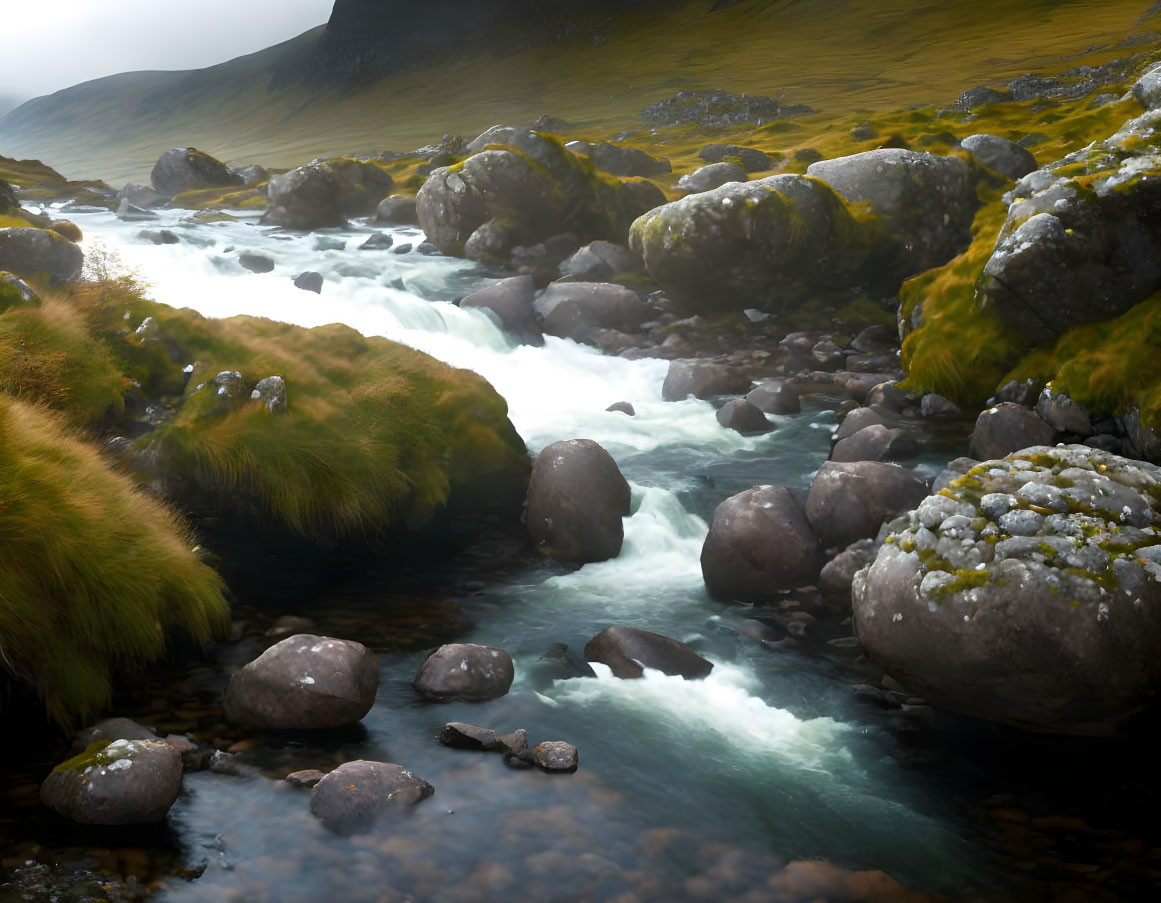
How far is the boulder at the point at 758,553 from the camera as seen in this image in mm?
13430

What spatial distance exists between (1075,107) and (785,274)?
4253 cm

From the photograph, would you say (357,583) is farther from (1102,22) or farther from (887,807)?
(1102,22)

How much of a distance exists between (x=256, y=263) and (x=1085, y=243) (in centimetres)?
2810

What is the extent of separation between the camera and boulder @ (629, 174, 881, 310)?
27.8 metres

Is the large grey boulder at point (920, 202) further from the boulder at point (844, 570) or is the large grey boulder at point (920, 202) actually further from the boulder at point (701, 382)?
the boulder at point (844, 570)

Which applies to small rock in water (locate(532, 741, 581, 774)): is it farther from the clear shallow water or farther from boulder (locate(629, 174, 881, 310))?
boulder (locate(629, 174, 881, 310))

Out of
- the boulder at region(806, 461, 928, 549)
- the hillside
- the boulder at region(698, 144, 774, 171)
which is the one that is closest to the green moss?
the boulder at region(806, 461, 928, 549)

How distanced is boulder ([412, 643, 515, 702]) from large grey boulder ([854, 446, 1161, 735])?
451 centimetres

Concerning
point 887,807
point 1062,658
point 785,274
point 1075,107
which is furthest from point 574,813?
point 1075,107

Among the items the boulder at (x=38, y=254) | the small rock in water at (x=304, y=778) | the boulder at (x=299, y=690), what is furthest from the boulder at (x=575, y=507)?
the boulder at (x=38, y=254)


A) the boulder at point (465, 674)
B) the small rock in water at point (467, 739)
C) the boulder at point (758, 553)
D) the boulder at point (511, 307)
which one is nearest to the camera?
the small rock in water at point (467, 739)

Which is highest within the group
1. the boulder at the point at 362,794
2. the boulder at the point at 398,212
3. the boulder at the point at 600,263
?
the boulder at the point at 398,212

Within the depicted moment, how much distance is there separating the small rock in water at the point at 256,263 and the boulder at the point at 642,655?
26642 mm

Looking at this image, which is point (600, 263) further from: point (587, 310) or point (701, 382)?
point (701, 382)
